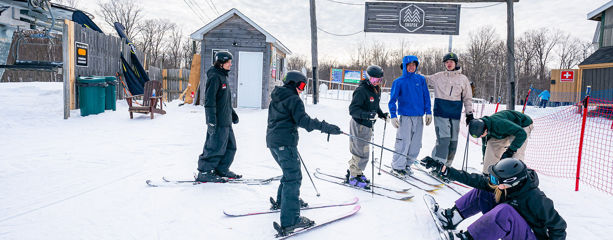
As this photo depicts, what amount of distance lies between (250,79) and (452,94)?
9981 mm

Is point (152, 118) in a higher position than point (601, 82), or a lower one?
lower

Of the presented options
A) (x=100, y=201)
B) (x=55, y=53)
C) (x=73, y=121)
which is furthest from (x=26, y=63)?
(x=55, y=53)

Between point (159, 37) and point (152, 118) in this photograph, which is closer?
point (152, 118)

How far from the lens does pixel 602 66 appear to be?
1475cm

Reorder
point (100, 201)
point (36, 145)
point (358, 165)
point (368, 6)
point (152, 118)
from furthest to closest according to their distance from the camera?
1. point (368, 6)
2. point (152, 118)
3. point (36, 145)
4. point (358, 165)
5. point (100, 201)

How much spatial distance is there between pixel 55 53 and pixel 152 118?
2578cm

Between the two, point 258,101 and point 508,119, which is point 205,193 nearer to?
point 508,119

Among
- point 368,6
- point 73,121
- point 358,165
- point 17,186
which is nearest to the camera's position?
point 17,186

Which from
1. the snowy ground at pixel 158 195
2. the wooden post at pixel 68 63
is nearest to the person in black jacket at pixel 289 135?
the snowy ground at pixel 158 195

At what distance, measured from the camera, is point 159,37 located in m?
45.8

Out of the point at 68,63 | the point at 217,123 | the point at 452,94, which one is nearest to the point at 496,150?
the point at 452,94

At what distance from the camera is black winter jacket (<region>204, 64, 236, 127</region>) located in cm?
424

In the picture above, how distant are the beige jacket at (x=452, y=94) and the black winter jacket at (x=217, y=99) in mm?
3064

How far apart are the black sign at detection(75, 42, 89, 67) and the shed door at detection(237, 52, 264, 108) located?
5366mm
